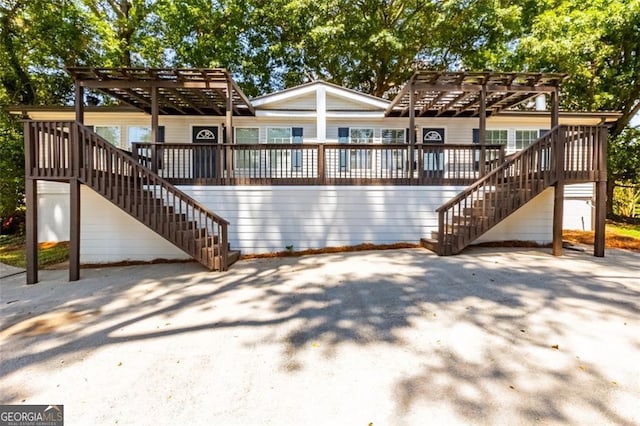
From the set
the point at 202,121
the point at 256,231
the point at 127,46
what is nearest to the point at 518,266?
the point at 256,231

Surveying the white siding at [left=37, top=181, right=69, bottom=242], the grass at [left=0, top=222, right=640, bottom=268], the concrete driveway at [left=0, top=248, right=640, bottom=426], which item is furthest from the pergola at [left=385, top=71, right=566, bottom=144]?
the white siding at [left=37, top=181, right=69, bottom=242]

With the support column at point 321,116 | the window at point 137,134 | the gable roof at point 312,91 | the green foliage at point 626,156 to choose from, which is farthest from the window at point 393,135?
the green foliage at point 626,156

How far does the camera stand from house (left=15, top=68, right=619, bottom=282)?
633 cm

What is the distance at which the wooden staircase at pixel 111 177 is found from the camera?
6.02 meters

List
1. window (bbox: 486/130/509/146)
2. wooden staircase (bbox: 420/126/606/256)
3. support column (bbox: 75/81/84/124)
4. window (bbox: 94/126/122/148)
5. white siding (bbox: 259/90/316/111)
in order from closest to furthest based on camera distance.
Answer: wooden staircase (bbox: 420/126/606/256) < support column (bbox: 75/81/84/124) < white siding (bbox: 259/90/316/111) < window (bbox: 94/126/122/148) < window (bbox: 486/130/509/146)

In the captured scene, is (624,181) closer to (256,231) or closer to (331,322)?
(256,231)

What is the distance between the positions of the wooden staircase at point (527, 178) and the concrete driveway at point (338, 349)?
138cm

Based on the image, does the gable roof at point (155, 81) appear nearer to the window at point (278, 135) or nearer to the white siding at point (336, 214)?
the window at point (278, 135)

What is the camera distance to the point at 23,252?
10.1 m

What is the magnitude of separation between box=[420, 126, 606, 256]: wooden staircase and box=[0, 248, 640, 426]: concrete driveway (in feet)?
4.54

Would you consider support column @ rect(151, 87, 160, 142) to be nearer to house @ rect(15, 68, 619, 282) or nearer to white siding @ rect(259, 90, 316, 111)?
house @ rect(15, 68, 619, 282)

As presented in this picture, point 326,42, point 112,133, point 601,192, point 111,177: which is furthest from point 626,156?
point 112,133

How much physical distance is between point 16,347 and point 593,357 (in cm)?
550

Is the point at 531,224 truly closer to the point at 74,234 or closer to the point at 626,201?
the point at 74,234
